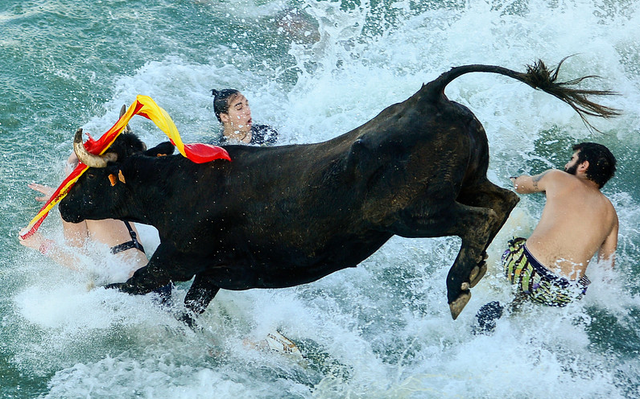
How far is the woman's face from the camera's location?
538 cm

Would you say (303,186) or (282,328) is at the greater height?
(303,186)

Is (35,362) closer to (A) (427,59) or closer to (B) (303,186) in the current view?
(B) (303,186)

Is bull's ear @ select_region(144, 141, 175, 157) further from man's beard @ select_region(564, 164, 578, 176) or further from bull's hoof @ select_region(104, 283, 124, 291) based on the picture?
man's beard @ select_region(564, 164, 578, 176)

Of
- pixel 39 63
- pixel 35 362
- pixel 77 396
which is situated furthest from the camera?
pixel 39 63

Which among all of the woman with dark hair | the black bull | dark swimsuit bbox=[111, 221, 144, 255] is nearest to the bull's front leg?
the black bull

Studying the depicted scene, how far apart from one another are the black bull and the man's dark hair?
1454mm

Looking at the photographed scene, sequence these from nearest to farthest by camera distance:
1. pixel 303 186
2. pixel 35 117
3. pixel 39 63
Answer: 1. pixel 303 186
2. pixel 35 117
3. pixel 39 63

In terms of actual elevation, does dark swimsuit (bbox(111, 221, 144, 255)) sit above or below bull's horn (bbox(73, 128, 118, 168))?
below

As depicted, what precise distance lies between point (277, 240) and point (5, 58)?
4.94 meters

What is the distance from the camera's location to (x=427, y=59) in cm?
739

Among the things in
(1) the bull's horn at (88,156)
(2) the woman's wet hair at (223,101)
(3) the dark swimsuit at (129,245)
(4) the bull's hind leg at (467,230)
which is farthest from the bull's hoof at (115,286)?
(4) the bull's hind leg at (467,230)

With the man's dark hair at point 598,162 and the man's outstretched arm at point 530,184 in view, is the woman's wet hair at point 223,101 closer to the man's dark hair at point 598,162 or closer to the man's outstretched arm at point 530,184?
the man's outstretched arm at point 530,184

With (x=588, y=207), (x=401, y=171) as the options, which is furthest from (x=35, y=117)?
(x=588, y=207)

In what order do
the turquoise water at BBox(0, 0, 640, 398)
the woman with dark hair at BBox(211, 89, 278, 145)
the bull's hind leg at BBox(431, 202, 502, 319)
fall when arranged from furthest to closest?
the woman with dark hair at BBox(211, 89, 278, 145), the turquoise water at BBox(0, 0, 640, 398), the bull's hind leg at BBox(431, 202, 502, 319)
